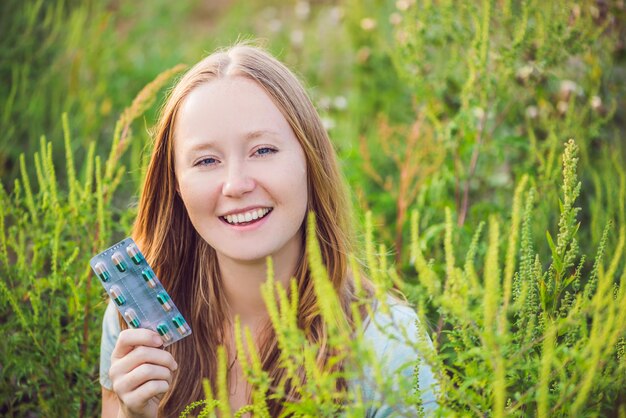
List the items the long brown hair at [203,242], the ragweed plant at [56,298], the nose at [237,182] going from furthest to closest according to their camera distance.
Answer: the ragweed plant at [56,298] < the long brown hair at [203,242] < the nose at [237,182]

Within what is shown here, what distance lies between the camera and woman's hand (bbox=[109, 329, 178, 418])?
4.89 ft

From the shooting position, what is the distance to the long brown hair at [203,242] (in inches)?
69.2

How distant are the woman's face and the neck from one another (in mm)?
88

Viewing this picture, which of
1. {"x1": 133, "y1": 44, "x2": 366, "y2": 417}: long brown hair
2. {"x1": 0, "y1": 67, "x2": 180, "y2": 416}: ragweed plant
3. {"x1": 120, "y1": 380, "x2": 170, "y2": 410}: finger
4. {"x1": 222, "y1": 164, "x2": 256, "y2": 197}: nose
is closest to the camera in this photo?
{"x1": 120, "y1": 380, "x2": 170, "y2": 410}: finger

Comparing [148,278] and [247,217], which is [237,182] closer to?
[247,217]

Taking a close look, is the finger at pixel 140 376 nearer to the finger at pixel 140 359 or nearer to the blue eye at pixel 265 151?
the finger at pixel 140 359

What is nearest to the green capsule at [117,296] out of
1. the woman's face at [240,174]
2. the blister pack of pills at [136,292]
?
the blister pack of pills at [136,292]

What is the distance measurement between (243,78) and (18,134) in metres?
2.36

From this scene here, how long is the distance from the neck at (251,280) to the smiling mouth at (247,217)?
14 centimetres

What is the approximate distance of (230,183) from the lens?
1600 millimetres

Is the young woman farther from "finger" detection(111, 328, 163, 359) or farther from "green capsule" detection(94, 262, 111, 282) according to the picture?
"green capsule" detection(94, 262, 111, 282)

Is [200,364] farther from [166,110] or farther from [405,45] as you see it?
[405,45]

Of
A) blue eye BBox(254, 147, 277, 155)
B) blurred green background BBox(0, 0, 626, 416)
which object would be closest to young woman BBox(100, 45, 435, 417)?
blue eye BBox(254, 147, 277, 155)

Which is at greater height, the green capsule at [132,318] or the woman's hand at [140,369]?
the green capsule at [132,318]
